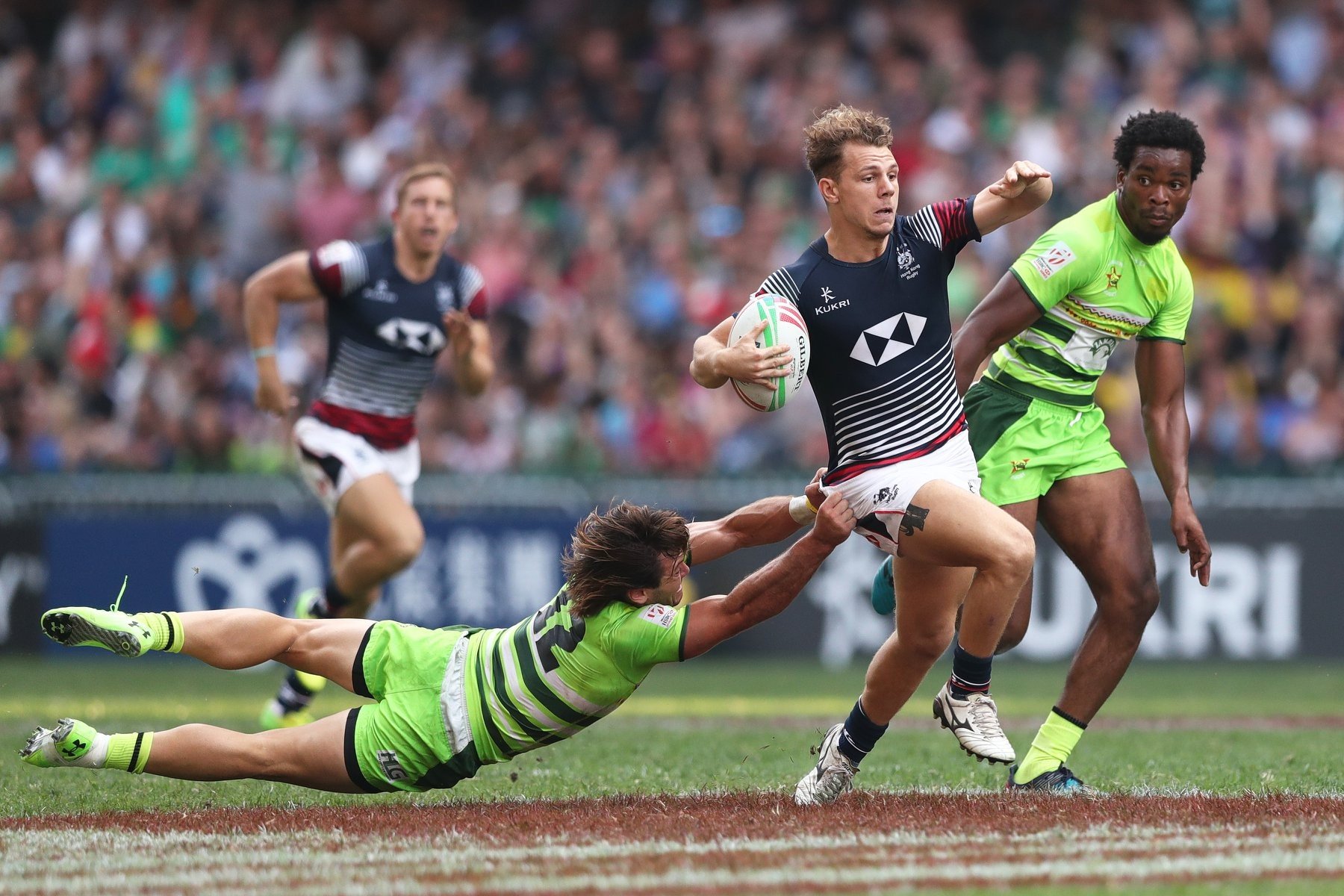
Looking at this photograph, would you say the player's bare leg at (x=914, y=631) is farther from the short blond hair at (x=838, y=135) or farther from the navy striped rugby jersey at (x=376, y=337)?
the navy striped rugby jersey at (x=376, y=337)

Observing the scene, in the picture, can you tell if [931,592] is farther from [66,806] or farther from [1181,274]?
[66,806]

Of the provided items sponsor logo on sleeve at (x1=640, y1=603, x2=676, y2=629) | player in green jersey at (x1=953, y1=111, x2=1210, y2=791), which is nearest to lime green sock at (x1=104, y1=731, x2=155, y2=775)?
sponsor logo on sleeve at (x1=640, y1=603, x2=676, y2=629)

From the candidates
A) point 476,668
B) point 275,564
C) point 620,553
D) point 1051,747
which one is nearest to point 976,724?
point 1051,747

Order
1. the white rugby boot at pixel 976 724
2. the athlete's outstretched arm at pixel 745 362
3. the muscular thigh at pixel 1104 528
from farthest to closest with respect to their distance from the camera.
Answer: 1. the muscular thigh at pixel 1104 528
2. the white rugby boot at pixel 976 724
3. the athlete's outstretched arm at pixel 745 362

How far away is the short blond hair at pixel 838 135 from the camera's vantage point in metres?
6.63

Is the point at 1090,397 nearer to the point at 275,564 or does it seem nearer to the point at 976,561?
the point at 976,561

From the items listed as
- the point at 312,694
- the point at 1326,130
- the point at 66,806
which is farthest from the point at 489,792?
the point at 1326,130

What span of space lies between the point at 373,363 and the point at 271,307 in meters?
0.66

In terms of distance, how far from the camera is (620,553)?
632 cm

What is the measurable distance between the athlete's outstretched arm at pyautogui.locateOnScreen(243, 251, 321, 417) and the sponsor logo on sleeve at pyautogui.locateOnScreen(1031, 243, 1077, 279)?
14.9 feet

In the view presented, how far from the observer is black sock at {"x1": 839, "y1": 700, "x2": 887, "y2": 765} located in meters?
6.72

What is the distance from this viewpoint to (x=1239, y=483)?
14.4 meters

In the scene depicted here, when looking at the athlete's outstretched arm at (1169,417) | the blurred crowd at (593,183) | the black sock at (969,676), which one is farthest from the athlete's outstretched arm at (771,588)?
the blurred crowd at (593,183)

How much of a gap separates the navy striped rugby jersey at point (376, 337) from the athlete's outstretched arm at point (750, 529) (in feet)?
11.6
